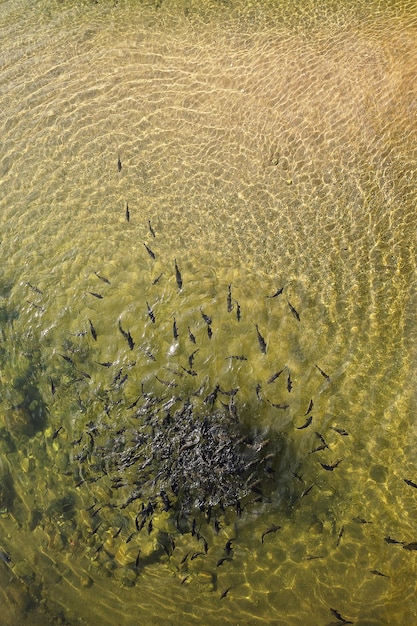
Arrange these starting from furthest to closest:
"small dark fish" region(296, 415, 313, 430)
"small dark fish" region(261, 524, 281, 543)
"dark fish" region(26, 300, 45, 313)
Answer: "dark fish" region(26, 300, 45, 313), "small dark fish" region(296, 415, 313, 430), "small dark fish" region(261, 524, 281, 543)

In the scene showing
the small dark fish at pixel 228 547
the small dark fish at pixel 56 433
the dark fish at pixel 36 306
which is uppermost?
the dark fish at pixel 36 306

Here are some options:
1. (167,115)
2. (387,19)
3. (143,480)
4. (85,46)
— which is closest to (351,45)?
(387,19)

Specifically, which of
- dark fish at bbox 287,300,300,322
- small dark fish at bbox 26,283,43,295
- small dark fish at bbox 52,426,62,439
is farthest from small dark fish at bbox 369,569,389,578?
small dark fish at bbox 26,283,43,295

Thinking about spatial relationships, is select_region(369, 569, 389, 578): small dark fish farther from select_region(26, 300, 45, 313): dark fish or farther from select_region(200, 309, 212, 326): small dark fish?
select_region(26, 300, 45, 313): dark fish

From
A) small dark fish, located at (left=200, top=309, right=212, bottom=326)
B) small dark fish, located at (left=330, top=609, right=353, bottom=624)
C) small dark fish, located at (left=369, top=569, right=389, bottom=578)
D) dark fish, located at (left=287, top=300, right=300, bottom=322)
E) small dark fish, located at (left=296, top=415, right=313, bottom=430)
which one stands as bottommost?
small dark fish, located at (left=330, top=609, right=353, bottom=624)

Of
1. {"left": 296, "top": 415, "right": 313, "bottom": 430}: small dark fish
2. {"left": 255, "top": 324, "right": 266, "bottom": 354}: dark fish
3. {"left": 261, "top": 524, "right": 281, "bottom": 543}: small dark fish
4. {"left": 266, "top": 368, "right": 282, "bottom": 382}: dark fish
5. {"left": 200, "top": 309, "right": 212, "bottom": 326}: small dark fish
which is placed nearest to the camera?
{"left": 261, "top": 524, "right": 281, "bottom": 543}: small dark fish

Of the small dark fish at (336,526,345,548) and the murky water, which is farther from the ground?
the murky water

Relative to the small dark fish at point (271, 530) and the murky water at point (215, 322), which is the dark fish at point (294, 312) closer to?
the murky water at point (215, 322)

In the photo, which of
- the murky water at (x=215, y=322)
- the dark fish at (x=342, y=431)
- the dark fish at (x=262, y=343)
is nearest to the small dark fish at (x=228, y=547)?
the murky water at (x=215, y=322)
